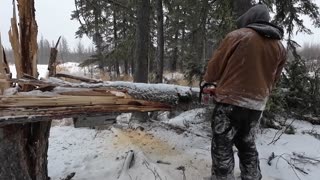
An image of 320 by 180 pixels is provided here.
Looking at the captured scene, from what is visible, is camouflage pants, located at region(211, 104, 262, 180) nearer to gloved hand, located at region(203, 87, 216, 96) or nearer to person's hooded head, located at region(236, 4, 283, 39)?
gloved hand, located at region(203, 87, 216, 96)

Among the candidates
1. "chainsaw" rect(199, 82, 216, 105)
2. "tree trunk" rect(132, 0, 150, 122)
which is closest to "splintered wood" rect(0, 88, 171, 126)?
"chainsaw" rect(199, 82, 216, 105)

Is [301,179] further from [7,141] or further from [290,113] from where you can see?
[7,141]

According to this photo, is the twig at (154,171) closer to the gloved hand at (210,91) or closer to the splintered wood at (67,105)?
the splintered wood at (67,105)

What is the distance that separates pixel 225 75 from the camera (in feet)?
12.3

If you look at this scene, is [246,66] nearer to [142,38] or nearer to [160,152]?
[160,152]

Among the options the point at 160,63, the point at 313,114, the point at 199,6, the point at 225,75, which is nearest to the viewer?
the point at 225,75

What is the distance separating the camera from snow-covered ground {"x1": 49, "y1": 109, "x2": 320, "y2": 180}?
15.0 feet

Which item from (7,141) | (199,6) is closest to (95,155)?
A: (7,141)

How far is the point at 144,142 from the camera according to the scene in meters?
5.78

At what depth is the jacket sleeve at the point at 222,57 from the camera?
3676mm

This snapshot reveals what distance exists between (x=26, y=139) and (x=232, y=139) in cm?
222

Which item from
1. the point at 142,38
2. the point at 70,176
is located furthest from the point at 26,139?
the point at 142,38

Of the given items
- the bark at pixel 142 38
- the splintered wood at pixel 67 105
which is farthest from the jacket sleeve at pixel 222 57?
the bark at pixel 142 38

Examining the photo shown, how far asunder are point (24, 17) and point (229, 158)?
2.78 metres
